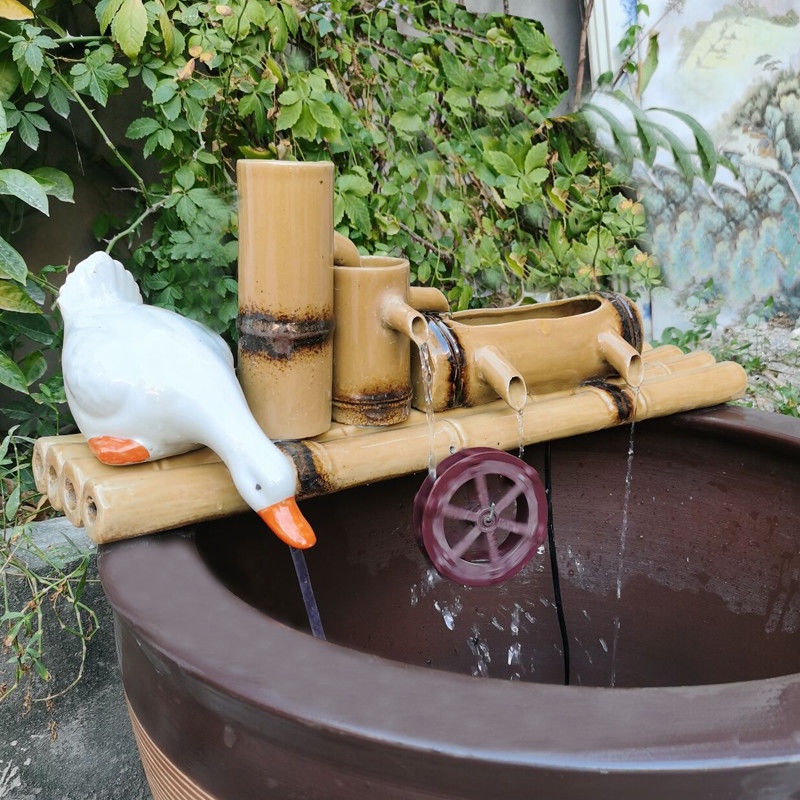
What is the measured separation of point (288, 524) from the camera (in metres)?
0.77

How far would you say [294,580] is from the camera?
95 centimetres

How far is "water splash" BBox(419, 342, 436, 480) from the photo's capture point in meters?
0.94

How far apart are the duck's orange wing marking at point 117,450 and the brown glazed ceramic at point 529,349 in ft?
1.14

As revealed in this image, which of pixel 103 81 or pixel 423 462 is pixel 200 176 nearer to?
pixel 103 81

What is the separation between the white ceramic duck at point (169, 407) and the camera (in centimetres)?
77

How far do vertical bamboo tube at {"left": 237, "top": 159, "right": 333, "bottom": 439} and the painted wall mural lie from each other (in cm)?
157

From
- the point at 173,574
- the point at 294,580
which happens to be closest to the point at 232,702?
the point at 173,574

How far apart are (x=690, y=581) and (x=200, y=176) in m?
1.01

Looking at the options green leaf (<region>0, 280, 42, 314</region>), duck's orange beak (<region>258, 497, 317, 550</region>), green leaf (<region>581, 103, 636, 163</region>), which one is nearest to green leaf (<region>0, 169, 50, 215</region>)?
green leaf (<region>0, 280, 42, 314</region>)

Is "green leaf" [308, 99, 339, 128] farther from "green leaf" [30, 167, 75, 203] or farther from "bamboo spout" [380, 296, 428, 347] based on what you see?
"bamboo spout" [380, 296, 428, 347]

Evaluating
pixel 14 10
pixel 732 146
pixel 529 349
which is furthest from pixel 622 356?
pixel 732 146

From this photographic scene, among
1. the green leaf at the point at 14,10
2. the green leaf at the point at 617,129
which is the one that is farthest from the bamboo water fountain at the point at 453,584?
the green leaf at the point at 617,129

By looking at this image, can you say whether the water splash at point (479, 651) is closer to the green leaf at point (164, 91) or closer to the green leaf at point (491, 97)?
the green leaf at point (164, 91)

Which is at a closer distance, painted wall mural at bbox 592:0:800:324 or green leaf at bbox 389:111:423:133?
green leaf at bbox 389:111:423:133
